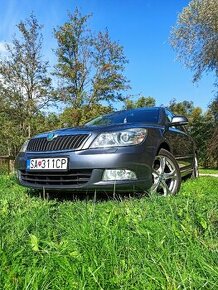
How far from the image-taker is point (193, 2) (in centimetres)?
1997

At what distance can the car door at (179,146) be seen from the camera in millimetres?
5531

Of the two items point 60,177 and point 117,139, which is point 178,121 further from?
point 60,177

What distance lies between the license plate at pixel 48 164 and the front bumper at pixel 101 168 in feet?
0.20

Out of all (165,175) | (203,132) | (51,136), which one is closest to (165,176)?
(165,175)

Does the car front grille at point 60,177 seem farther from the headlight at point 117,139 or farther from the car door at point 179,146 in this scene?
the car door at point 179,146

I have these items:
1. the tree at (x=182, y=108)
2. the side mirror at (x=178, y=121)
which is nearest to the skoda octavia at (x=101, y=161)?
the side mirror at (x=178, y=121)

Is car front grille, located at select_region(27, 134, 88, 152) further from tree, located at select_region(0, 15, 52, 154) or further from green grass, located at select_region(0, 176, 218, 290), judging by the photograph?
tree, located at select_region(0, 15, 52, 154)

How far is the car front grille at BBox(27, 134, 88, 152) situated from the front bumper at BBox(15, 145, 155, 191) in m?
0.10

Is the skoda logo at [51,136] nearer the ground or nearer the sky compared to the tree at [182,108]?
nearer the ground

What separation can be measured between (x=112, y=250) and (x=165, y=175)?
2.82 metres

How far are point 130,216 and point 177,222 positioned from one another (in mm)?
387

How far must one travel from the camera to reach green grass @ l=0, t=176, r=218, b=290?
5.98 feet

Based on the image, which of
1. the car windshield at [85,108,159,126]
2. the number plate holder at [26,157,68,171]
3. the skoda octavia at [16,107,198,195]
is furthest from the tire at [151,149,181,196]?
the number plate holder at [26,157,68,171]

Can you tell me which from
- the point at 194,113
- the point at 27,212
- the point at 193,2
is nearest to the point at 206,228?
the point at 27,212
